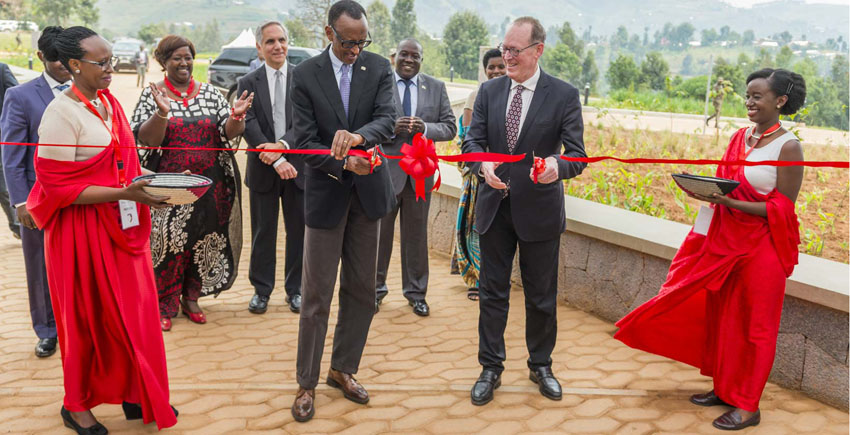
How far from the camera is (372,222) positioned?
3.81 metres

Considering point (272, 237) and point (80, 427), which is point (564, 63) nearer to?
point (272, 237)

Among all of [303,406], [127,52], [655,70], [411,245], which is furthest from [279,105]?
[655,70]

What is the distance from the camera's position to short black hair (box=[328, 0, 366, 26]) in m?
3.43

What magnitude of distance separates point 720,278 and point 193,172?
332 cm

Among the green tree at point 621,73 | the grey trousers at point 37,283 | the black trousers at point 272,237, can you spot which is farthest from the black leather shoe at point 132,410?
the green tree at point 621,73

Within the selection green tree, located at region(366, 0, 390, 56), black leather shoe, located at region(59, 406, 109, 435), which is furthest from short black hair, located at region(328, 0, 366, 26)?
green tree, located at region(366, 0, 390, 56)

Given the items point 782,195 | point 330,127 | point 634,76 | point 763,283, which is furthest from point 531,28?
point 634,76

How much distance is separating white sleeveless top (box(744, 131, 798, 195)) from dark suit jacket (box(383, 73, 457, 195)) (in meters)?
2.30

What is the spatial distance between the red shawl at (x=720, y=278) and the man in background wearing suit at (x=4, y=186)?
4.43 metres

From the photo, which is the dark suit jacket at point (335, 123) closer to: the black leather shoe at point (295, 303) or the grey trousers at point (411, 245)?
the grey trousers at point (411, 245)

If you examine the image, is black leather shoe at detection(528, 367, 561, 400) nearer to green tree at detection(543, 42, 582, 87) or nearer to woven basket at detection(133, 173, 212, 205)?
woven basket at detection(133, 173, 212, 205)

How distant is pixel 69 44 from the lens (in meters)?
3.23

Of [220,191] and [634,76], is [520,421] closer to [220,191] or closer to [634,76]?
[220,191]

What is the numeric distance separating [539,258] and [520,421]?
0.88 metres
